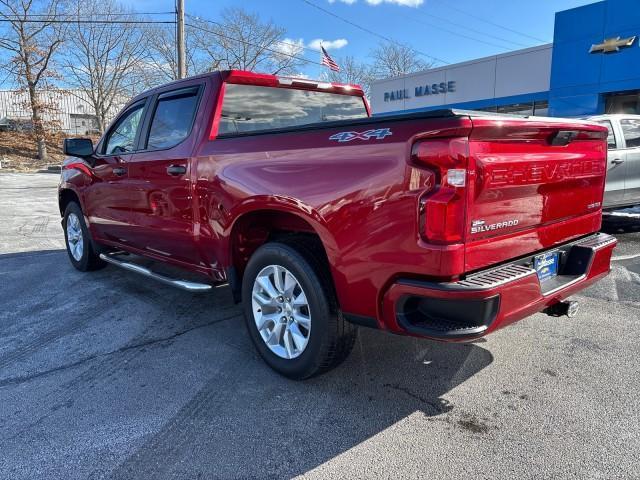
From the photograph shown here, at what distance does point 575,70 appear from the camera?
57.1ft

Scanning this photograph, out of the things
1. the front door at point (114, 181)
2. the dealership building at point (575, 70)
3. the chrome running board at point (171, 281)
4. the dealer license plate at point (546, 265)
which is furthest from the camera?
the dealership building at point (575, 70)

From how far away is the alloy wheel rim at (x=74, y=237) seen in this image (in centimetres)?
597

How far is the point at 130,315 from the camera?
14.9 ft

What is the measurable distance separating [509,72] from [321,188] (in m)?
22.5

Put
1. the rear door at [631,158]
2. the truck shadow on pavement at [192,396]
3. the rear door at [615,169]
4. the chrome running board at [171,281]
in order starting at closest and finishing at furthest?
the truck shadow on pavement at [192,396] < the chrome running board at [171,281] < the rear door at [615,169] < the rear door at [631,158]

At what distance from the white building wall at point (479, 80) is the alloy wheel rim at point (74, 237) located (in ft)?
66.5

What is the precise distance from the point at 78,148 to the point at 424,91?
24073mm

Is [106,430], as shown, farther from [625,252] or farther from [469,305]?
[625,252]

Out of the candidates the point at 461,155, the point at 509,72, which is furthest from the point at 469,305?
the point at 509,72

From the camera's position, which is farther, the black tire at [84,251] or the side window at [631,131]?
the side window at [631,131]

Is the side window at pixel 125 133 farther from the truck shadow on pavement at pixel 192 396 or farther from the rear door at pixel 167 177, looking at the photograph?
the truck shadow on pavement at pixel 192 396

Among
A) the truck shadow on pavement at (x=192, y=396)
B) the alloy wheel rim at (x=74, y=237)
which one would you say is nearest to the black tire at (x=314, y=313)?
the truck shadow on pavement at (x=192, y=396)

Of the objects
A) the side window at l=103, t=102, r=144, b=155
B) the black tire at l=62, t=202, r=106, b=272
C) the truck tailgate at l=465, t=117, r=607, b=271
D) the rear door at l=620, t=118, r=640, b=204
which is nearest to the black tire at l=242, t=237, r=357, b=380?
the truck tailgate at l=465, t=117, r=607, b=271

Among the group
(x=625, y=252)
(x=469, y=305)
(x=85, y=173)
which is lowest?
(x=625, y=252)
